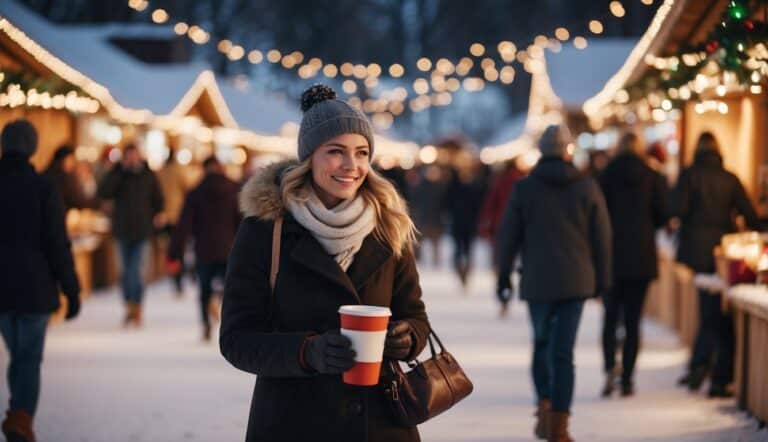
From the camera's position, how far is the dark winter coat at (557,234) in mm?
7316

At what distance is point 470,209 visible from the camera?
61.8ft

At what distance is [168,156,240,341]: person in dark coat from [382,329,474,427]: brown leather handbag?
7906 millimetres

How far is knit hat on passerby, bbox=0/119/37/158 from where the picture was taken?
7.13 meters

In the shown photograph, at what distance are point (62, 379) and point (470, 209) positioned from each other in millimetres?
9798

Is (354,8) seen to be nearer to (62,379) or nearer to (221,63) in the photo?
(221,63)

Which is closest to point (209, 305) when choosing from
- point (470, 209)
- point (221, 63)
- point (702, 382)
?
point (702, 382)

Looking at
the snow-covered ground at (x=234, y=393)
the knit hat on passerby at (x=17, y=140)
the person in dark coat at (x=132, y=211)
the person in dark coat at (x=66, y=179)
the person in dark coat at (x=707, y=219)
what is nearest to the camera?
the knit hat on passerby at (x=17, y=140)

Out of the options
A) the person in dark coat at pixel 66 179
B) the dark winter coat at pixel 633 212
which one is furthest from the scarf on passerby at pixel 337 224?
the person in dark coat at pixel 66 179

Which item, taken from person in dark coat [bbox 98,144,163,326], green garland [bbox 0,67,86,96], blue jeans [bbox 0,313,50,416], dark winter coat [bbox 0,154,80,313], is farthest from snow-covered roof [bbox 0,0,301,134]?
blue jeans [bbox 0,313,50,416]

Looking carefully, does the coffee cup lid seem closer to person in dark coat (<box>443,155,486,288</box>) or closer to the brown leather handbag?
the brown leather handbag

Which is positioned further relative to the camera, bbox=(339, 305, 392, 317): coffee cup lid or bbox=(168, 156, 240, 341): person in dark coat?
bbox=(168, 156, 240, 341): person in dark coat

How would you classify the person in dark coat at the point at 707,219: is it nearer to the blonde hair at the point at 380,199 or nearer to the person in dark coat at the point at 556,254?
the person in dark coat at the point at 556,254

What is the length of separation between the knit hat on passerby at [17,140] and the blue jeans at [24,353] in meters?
0.91

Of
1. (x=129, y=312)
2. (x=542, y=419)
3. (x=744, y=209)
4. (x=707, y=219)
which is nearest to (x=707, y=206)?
(x=707, y=219)
